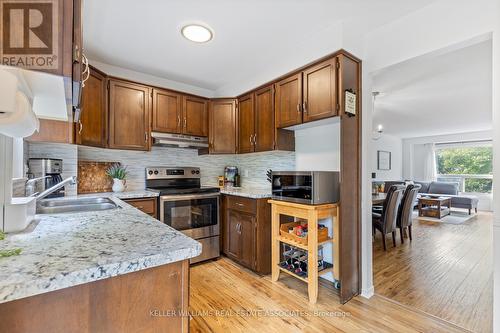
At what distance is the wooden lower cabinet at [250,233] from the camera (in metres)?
2.56

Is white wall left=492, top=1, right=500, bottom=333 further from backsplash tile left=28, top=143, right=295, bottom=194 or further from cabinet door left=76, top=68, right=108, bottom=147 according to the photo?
cabinet door left=76, top=68, right=108, bottom=147

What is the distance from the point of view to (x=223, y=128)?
3.34 meters

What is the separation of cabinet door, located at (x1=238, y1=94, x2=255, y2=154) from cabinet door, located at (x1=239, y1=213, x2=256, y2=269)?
889 millimetres

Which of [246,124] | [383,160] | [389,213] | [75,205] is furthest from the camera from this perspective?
[383,160]

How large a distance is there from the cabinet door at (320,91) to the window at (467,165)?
781 cm

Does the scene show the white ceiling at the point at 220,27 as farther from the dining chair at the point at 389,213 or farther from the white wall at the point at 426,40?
the dining chair at the point at 389,213

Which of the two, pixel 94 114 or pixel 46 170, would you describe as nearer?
pixel 46 170

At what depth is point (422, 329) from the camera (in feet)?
5.61

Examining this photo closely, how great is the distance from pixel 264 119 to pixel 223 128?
746 millimetres

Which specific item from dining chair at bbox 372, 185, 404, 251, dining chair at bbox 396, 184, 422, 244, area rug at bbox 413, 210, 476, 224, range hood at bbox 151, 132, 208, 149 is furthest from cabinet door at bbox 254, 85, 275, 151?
area rug at bbox 413, 210, 476, 224

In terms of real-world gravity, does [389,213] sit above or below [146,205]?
below

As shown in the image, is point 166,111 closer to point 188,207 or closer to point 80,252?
point 188,207

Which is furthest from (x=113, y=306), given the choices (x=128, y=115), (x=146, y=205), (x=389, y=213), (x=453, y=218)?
(x=453, y=218)

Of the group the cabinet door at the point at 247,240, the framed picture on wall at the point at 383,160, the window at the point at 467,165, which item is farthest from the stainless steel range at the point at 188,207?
the window at the point at 467,165
